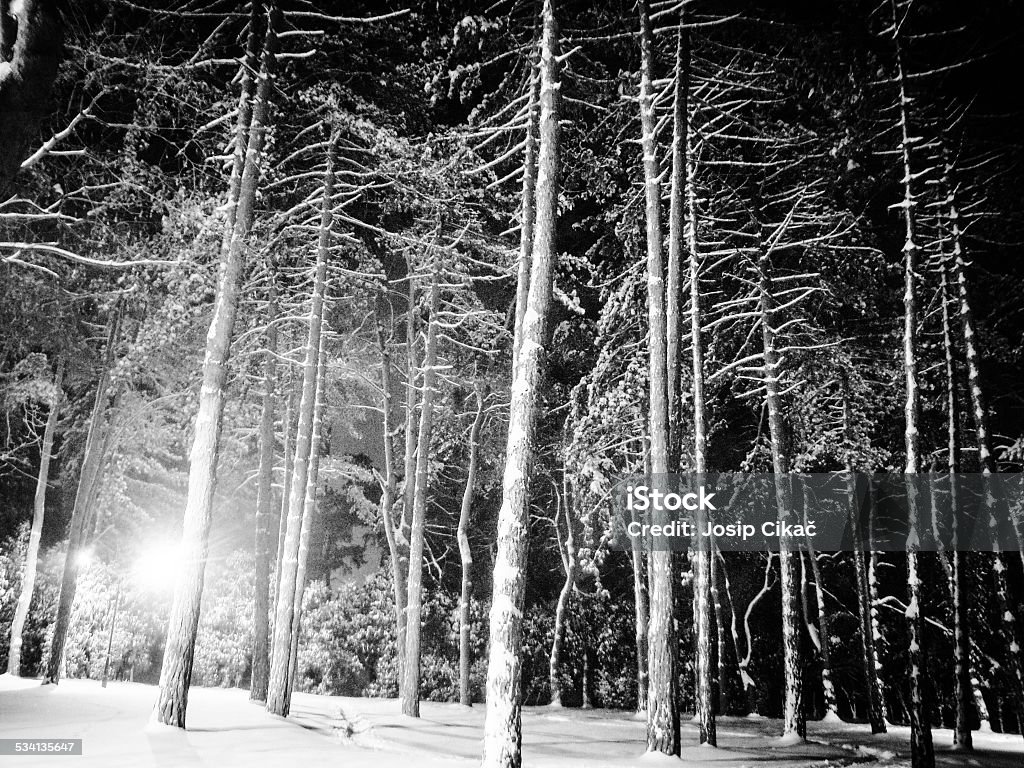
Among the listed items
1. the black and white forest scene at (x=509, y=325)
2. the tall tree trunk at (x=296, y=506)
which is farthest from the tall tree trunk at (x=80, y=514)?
the tall tree trunk at (x=296, y=506)

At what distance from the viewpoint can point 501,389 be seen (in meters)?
21.1

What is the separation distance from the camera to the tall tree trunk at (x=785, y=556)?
12023 millimetres

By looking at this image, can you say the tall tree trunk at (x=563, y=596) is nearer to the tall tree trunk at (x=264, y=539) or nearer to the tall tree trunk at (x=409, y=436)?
the tall tree trunk at (x=409, y=436)

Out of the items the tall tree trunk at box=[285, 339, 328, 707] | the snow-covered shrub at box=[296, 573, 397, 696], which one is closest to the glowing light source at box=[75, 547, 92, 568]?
the snow-covered shrub at box=[296, 573, 397, 696]

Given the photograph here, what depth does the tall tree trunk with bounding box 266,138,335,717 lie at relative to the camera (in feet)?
38.4

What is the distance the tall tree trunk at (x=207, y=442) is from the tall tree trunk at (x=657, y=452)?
21.3 feet

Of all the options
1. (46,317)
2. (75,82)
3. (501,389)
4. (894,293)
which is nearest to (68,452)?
(46,317)

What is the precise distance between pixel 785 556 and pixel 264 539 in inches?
488

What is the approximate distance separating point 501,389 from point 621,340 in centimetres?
560

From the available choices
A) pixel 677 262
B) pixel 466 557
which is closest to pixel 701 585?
pixel 677 262

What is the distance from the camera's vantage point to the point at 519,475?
7.48m

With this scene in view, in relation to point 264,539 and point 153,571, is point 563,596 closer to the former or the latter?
point 264,539

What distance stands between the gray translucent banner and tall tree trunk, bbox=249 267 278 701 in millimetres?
8886

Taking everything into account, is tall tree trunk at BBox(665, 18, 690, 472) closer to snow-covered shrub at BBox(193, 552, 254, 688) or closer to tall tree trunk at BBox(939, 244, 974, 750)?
tall tree trunk at BBox(939, 244, 974, 750)
